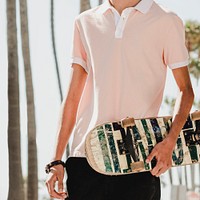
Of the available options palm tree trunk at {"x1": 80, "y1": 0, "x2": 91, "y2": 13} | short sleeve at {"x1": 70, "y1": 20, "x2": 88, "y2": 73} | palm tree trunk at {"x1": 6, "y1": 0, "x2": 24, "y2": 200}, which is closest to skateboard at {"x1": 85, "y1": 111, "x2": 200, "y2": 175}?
short sleeve at {"x1": 70, "y1": 20, "x2": 88, "y2": 73}

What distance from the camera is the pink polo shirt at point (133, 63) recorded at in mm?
2426

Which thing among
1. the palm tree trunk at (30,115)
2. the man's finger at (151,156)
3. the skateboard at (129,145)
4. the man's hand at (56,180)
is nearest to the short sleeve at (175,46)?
the skateboard at (129,145)

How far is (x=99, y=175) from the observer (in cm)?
239

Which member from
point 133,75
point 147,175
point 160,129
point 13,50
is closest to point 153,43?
point 133,75

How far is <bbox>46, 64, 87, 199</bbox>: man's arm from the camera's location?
2.47 metres

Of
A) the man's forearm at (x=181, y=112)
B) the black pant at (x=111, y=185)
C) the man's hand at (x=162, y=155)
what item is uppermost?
the man's forearm at (x=181, y=112)

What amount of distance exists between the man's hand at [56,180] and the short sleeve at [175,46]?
507 millimetres

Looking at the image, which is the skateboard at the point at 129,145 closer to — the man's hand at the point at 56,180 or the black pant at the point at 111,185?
the black pant at the point at 111,185

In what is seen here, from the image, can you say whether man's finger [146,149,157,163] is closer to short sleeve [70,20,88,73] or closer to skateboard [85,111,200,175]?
skateboard [85,111,200,175]

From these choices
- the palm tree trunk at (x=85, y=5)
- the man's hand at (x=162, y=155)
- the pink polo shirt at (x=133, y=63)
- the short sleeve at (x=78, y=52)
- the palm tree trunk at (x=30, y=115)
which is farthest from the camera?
the palm tree trunk at (x=30, y=115)

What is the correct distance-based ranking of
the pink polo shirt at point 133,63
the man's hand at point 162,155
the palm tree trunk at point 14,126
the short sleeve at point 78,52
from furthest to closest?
1. the palm tree trunk at point 14,126
2. the short sleeve at point 78,52
3. the pink polo shirt at point 133,63
4. the man's hand at point 162,155

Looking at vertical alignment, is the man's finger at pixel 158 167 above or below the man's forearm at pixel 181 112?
below

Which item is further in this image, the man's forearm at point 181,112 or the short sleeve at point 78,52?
the short sleeve at point 78,52

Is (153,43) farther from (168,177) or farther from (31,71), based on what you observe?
(168,177)
